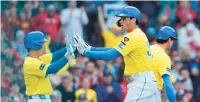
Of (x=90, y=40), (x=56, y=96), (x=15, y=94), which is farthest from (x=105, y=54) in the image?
(x=90, y=40)

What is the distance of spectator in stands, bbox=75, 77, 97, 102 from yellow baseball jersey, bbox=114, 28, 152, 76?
16.8 feet

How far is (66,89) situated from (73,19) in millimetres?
2850

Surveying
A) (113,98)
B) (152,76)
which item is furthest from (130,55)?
(113,98)

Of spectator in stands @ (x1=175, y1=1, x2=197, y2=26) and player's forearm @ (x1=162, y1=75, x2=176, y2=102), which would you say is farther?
spectator in stands @ (x1=175, y1=1, x2=197, y2=26)

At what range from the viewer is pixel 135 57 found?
13.0 metres

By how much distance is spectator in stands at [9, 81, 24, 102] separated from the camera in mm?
16927

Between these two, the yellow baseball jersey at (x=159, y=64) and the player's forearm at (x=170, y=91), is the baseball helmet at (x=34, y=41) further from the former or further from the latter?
the player's forearm at (x=170, y=91)

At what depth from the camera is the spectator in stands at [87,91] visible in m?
18.2

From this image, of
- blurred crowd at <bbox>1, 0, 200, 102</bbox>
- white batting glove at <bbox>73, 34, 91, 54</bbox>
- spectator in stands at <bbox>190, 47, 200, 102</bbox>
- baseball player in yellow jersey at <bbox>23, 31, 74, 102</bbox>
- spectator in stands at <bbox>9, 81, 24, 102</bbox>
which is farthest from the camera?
spectator in stands at <bbox>190, 47, 200, 102</bbox>

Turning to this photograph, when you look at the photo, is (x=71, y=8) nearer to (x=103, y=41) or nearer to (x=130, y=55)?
(x=103, y=41)

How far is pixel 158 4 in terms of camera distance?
2177 cm

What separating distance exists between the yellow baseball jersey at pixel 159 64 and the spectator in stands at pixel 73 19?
23.0 feet

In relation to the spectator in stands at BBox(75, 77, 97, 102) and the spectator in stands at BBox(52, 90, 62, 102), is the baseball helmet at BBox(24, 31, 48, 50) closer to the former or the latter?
the spectator in stands at BBox(52, 90, 62, 102)

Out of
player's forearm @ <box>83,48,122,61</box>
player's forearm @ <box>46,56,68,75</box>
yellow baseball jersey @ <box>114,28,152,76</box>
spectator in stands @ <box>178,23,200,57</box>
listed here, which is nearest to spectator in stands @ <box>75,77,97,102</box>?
spectator in stands @ <box>178,23,200,57</box>
